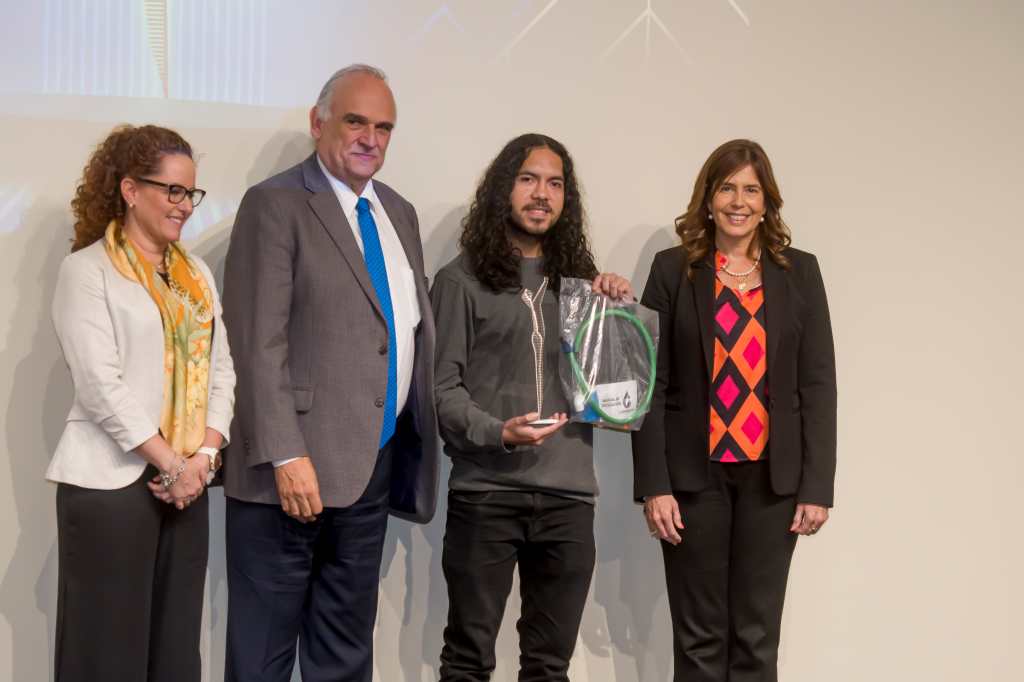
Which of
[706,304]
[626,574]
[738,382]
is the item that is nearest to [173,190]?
[706,304]

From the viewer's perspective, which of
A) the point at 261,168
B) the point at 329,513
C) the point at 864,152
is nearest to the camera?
the point at 329,513

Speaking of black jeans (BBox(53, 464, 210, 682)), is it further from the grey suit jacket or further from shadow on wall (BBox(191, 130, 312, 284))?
shadow on wall (BBox(191, 130, 312, 284))

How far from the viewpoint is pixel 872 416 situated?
3547mm

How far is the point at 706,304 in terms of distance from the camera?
2.79 metres

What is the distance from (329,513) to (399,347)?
425 millimetres

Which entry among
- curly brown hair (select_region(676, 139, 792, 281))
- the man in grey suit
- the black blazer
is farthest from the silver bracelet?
curly brown hair (select_region(676, 139, 792, 281))

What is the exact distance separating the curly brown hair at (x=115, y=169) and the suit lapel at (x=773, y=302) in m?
1.50

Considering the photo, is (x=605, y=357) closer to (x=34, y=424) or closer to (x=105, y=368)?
(x=105, y=368)

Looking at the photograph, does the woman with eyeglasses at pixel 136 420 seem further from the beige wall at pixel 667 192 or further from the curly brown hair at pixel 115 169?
the beige wall at pixel 667 192

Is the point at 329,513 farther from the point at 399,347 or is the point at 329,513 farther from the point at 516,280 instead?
the point at 516,280

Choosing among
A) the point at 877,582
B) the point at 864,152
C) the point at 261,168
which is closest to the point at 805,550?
the point at 877,582

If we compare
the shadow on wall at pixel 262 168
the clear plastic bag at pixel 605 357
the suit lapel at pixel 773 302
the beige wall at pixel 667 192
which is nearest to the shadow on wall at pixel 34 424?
the beige wall at pixel 667 192

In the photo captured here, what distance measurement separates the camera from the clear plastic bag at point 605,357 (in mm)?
2604

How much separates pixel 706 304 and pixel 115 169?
1471 millimetres
